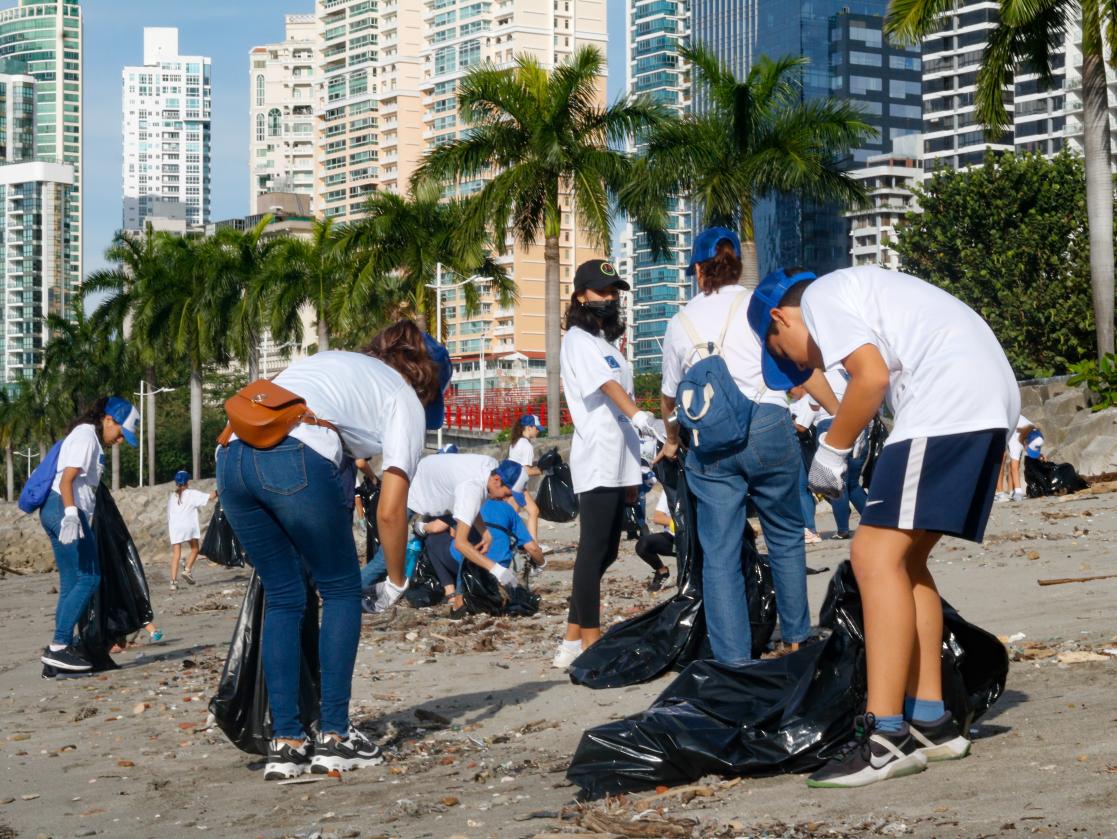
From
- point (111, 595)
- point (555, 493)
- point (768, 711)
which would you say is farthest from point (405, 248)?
point (768, 711)

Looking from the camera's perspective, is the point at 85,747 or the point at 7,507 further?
the point at 7,507

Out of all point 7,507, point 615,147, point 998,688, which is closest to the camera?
point 998,688

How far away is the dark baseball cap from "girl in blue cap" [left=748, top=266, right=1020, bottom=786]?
2.68 m

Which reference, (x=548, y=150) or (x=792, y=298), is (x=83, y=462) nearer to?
(x=792, y=298)

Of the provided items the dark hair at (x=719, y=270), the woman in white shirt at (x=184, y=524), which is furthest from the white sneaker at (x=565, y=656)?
the woman in white shirt at (x=184, y=524)

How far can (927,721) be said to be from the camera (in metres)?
4.42

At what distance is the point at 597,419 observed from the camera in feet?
23.0

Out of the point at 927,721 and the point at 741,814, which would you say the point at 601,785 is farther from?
the point at 927,721

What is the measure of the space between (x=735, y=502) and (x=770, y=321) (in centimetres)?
138

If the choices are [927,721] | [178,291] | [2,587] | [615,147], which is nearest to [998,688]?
[927,721]

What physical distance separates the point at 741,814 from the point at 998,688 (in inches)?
47.6

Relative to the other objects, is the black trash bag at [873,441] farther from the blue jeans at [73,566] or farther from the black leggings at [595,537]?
the blue jeans at [73,566]

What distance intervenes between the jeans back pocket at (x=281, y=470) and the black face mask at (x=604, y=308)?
7.60 ft

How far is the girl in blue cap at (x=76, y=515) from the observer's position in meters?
9.13
